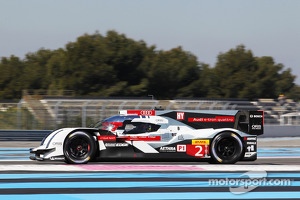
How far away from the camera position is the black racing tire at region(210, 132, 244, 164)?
11.7m

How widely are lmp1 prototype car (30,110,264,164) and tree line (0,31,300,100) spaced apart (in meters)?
35.7

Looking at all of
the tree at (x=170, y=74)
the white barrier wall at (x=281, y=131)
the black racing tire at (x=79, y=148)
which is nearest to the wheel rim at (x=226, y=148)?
the black racing tire at (x=79, y=148)

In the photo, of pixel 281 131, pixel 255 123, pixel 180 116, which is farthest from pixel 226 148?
pixel 281 131

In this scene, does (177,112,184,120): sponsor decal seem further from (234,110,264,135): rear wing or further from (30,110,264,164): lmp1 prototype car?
(234,110,264,135): rear wing

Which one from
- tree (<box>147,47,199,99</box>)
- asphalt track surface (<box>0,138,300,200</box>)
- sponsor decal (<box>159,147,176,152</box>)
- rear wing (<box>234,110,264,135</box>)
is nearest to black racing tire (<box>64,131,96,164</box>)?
asphalt track surface (<box>0,138,300,200</box>)

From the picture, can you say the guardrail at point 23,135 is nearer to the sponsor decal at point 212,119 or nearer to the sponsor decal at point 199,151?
the sponsor decal at point 212,119

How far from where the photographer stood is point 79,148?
37.1ft

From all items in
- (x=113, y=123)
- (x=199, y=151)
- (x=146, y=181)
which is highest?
(x=113, y=123)

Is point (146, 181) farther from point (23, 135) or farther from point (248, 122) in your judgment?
point (23, 135)

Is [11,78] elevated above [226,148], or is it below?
above

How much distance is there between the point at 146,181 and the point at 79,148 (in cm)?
249

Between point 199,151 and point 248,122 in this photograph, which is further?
point 248,122

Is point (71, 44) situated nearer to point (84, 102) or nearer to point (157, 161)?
point (84, 102)


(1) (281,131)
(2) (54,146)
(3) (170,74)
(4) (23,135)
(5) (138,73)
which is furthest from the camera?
(3) (170,74)
